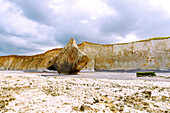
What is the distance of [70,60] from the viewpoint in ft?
35.3

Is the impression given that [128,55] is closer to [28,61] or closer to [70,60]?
[70,60]

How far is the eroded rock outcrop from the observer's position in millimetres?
10539

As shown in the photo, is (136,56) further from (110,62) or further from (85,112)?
(85,112)

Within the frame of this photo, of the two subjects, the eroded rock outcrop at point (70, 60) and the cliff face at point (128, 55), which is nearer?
the eroded rock outcrop at point (70, 60)

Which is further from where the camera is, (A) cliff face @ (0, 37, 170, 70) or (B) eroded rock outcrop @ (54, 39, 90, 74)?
(A) cliff face @ (0, 37, 170, 70)

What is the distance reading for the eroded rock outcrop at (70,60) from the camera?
34.6 feet

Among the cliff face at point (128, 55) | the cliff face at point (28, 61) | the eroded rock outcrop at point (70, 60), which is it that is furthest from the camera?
the cliff face at point (28, 61)

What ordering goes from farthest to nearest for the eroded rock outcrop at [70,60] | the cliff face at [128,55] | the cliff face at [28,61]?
the cliff face at [28,61], the cliff face at [128,55], the eroded rock outcrop at [70,60]

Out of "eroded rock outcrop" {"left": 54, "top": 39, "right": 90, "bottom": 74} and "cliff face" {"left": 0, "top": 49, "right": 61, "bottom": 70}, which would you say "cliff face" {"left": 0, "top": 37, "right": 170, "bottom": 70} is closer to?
"cliff face" {"left": 0, "top": 49, "right": 61, "bottom": 70}

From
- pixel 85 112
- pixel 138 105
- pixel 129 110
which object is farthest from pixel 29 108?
pixel 138 105

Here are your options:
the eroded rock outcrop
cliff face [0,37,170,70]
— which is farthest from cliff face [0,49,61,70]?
the eroded rock outcrop

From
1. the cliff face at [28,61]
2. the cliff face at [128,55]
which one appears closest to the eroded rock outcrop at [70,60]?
the cliff face at [128,55]

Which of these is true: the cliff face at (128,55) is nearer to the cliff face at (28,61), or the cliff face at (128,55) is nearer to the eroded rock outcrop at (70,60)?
the cliff face at (28,61)

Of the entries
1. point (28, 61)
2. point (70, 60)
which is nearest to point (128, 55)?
point (70, 60)
